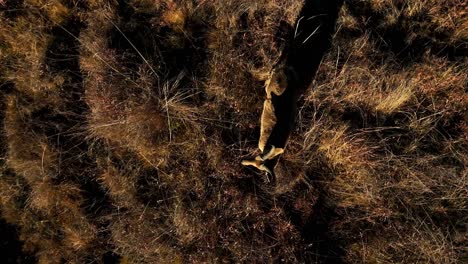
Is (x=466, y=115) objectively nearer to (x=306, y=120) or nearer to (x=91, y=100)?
(x=306, y=120)

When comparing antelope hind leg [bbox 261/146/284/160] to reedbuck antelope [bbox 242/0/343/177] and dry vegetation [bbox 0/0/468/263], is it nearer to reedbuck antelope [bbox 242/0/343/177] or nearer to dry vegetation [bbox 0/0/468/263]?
reedbuck antelope [bbox 242/0/343/177]

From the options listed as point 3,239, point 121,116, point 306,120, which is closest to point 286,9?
point 306,120

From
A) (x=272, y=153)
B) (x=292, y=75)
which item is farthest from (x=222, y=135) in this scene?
(x=292, y=75)

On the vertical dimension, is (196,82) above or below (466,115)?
below

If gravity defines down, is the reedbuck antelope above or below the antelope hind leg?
above

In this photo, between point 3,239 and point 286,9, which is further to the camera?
point 3,239

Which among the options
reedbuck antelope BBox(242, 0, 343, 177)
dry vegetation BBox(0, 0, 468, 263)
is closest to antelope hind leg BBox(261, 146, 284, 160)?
reedbuck antelope BBox(242, 0, 343, 177)

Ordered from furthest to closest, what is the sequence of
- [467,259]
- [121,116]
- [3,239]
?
[3,239], [121,116], [467,259]
